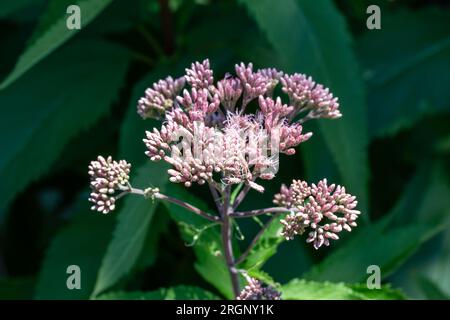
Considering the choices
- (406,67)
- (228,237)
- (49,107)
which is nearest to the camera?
(228,237)

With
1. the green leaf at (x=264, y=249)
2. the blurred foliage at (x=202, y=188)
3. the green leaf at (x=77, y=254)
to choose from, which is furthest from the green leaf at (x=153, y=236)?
the green leaf at (x=264, y=249)

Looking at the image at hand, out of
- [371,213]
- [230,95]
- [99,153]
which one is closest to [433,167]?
[371,213]

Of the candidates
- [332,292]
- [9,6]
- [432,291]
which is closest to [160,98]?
[332,292]

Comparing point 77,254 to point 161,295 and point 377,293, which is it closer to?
point 161,295

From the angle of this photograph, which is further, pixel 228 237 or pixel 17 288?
pixel 17 288

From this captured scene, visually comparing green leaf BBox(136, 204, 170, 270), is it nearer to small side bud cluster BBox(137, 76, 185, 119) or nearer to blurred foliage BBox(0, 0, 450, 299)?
blurred foliage BBox(0, 0, 450, 299)
